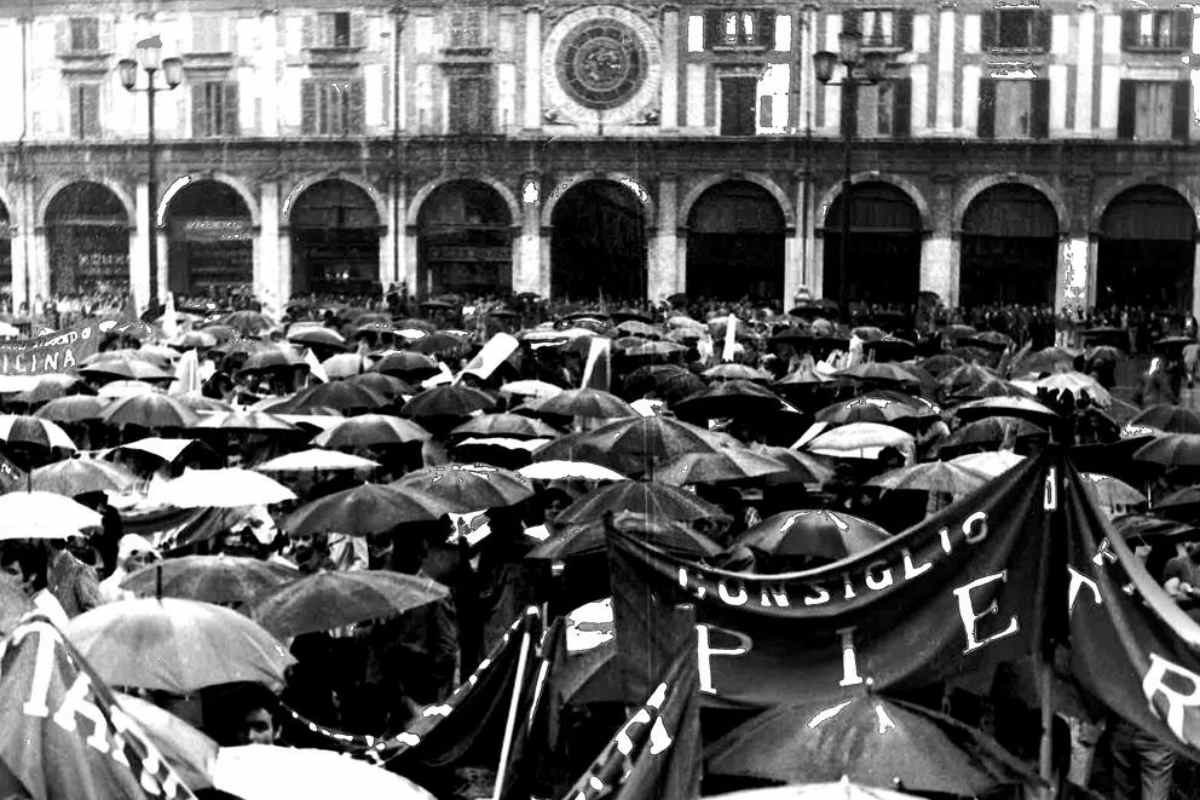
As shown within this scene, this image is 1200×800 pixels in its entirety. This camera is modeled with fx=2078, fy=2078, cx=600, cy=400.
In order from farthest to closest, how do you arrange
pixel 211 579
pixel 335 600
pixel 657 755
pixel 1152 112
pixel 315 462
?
pixel 1152 112 → pixel 315 462 → pixel 211 579 → pixel 335 600 → pixel 657 755

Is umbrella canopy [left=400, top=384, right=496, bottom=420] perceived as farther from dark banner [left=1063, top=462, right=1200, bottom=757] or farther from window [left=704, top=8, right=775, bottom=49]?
window [left=704, top=8, right=775, bottom=49]

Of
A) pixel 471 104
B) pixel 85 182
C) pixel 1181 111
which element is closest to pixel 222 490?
pixel 471 104

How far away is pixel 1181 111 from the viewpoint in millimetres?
49906

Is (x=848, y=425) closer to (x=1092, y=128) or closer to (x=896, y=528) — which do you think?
(x=896, y=528)

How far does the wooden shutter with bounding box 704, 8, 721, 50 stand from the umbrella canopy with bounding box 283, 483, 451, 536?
39.2 m

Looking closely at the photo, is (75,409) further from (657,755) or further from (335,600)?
(657,755)

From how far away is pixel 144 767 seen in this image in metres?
6.93

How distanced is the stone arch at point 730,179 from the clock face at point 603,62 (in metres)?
2.84

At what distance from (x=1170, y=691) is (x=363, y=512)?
594 cm

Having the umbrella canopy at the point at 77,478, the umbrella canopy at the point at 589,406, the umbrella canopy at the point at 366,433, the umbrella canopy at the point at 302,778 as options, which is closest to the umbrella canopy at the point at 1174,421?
the umbrella canopy at the point at 589,406

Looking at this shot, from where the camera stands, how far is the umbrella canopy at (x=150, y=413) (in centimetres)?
1756

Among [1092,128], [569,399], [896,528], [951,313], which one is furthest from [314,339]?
[1092,128]

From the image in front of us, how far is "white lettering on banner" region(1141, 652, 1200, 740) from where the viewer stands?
7.82m

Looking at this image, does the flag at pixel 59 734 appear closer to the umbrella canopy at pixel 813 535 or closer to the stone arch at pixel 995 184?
the umbrella canopy at pixel 813 535
